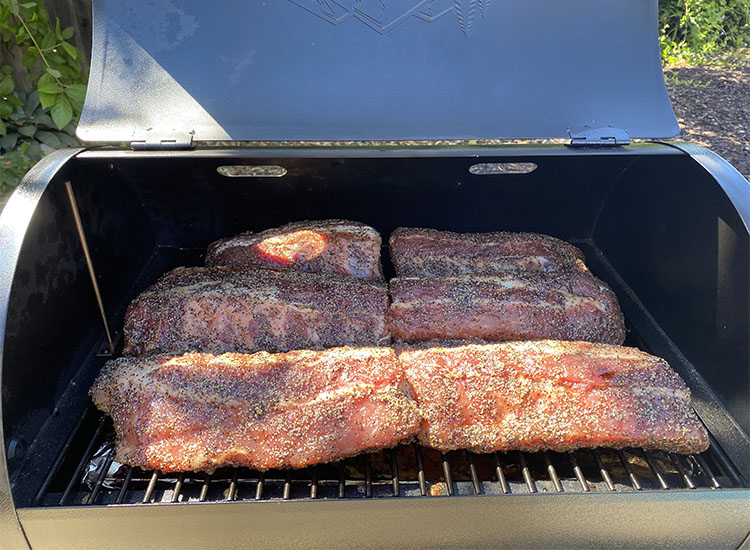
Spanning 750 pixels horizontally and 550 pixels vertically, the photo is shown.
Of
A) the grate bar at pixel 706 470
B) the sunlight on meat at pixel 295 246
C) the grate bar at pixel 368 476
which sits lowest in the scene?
the grate bar at pixel 706 470

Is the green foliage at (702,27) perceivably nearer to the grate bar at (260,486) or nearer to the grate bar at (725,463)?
the grate bar at (725,463)

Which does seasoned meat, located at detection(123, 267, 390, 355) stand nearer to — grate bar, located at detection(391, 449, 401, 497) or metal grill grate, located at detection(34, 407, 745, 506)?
metal grill grate, located at detection(34, 407, 745, 506)

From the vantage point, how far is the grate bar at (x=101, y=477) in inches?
71.1

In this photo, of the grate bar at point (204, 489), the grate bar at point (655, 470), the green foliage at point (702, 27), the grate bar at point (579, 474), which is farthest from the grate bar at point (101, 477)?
the green foliage at point (702, 27)

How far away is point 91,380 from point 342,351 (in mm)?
1101

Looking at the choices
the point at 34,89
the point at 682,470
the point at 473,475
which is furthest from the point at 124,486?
the point at 34,89

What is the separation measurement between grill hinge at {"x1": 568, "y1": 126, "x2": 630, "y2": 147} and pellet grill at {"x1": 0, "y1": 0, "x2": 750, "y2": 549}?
1 cm

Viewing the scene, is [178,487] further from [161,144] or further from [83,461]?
[161,144]

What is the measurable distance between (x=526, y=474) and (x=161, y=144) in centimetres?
195

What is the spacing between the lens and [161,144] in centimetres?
222

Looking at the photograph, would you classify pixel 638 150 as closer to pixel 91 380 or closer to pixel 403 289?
pixel 403 289

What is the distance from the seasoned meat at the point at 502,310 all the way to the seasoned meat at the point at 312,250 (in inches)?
11.5

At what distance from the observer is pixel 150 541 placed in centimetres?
165

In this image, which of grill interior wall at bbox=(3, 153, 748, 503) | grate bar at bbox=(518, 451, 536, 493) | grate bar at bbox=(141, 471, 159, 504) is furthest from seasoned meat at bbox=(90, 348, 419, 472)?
grate bar at bbox=(518, 451, 536, 493)
